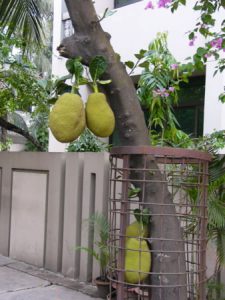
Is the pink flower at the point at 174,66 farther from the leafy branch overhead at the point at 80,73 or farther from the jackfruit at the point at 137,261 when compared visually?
the jackfruit at the point at 137,261

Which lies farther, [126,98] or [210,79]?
[210,79]

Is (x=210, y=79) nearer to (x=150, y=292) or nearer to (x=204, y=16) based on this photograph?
(x=204, y=16)

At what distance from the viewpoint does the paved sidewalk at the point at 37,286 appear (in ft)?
16.0

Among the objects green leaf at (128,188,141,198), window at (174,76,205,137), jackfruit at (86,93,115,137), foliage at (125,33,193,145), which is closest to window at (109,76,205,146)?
window at (174,76,205,137)

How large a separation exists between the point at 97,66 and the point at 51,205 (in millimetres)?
3594

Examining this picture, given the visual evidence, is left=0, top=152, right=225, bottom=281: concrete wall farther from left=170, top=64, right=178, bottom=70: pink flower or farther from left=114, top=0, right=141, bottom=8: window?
left=114, top=0, right=141, bottom=8: window

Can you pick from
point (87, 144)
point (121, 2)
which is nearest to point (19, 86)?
point (87, 144)

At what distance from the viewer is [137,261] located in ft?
9.45

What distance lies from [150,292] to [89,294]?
7.21ft

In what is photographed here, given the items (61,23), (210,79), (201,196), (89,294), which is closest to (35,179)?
(89,294)

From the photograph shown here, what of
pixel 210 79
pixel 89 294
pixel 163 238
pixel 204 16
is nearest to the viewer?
pixel 163 238

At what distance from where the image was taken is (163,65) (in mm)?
5809

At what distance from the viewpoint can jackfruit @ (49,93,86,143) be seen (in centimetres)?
252

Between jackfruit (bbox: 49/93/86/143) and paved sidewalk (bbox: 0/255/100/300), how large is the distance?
2.78m
